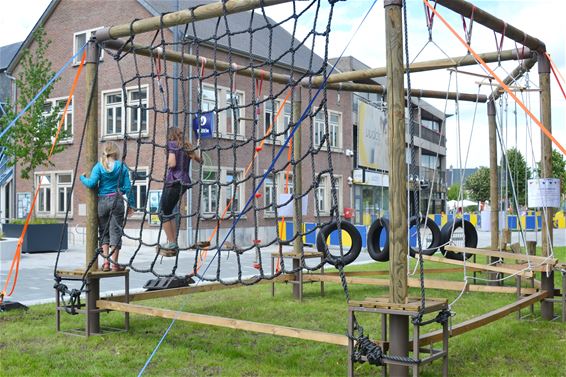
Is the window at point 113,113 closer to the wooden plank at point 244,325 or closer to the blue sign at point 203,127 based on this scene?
the blue sign at point 203,127

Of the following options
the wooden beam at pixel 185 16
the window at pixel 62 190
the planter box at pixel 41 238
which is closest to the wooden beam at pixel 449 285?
the wooden beam at pixel 185 16

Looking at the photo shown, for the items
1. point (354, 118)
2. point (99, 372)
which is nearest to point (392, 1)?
point (99, 372)

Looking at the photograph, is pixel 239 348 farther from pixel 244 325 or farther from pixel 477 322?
pixel 477 322

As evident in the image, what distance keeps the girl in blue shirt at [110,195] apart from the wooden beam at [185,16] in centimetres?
118

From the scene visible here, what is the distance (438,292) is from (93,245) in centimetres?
513

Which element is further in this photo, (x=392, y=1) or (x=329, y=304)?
(x=329, y=304)

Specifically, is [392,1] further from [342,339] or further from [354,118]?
[354,118]

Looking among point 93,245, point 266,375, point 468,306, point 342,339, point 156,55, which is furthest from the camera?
point 468,306

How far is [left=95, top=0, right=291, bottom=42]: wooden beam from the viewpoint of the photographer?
5.24 meters

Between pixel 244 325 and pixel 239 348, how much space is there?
808 millimetres

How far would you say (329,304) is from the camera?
25.8 ft

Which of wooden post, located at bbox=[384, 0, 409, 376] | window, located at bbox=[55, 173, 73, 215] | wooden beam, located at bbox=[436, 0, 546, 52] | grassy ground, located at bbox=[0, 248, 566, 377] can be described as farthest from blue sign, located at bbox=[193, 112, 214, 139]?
window, located at bbox=[55, 173, 73, 215]

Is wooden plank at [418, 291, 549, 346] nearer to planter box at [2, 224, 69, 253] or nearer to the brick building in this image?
planter box at [2, 224, 69, 253]

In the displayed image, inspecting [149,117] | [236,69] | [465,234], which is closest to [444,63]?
[465,234]
